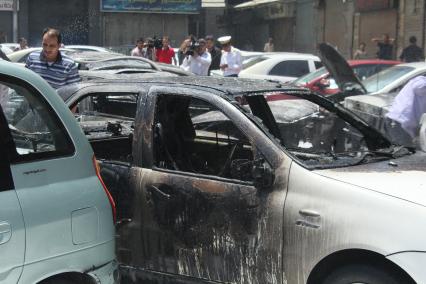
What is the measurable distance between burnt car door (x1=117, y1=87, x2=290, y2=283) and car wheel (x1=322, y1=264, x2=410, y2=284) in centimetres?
33

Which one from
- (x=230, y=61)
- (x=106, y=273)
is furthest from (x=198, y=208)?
(x=230, y=61)

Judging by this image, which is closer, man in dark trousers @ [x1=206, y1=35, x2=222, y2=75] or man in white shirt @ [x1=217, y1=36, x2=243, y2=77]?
man in white shirt @ [x1=217, y1=36, x2=243, y2=77]

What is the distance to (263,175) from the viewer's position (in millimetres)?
3500

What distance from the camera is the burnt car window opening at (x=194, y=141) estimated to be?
414 cm

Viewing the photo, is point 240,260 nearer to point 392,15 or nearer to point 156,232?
point 156,232

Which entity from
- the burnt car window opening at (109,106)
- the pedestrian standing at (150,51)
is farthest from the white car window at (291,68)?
the burnt car window opening at (109,106)

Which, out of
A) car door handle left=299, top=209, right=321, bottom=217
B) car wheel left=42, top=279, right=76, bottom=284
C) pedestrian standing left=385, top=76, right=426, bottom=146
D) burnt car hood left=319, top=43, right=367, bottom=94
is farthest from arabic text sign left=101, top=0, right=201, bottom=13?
car wheel left=42, top=279, right=76, bottom=284

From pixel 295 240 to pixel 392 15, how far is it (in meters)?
20.6

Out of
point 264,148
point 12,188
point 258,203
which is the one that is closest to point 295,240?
point 258,203

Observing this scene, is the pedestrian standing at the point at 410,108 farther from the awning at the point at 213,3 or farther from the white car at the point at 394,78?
the awning at the point at 213,3

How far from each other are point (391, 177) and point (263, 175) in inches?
27.3

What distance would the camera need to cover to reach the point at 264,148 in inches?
142

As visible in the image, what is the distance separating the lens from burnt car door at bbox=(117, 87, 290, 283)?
3527 mm

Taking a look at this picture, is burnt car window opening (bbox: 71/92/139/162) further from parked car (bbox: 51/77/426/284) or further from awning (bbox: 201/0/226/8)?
awning (bbox: 201/0/226/8)
